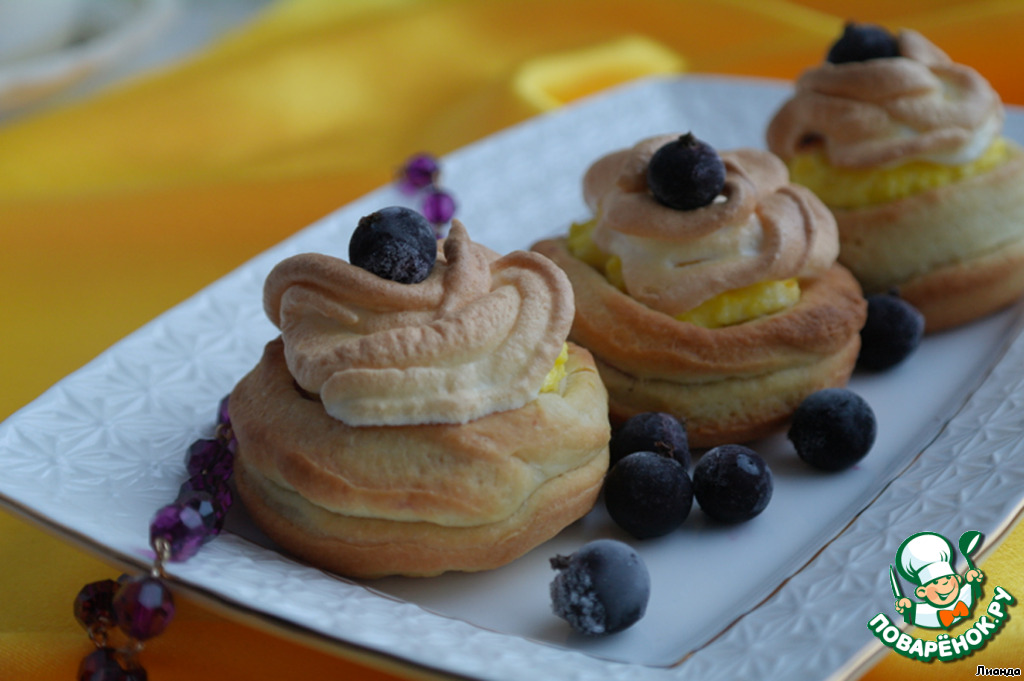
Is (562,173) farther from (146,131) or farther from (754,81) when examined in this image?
(146,131)

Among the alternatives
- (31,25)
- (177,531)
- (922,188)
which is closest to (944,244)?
(922,188)

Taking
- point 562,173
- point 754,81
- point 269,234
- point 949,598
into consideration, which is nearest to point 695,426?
point 949,598

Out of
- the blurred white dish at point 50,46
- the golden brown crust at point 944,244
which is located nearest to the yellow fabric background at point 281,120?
the blurred white dish at point 50,46

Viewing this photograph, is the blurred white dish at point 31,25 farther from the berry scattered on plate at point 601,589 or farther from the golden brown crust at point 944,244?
the berry scattered on plate at point 601,589

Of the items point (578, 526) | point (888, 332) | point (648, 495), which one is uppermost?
point (648, 495)

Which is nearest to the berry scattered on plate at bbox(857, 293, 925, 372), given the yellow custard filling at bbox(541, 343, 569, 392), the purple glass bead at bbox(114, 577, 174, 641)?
the yellow custard filling at bbox(541, 343, 569, 392)

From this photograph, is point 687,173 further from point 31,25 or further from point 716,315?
point 31,25
